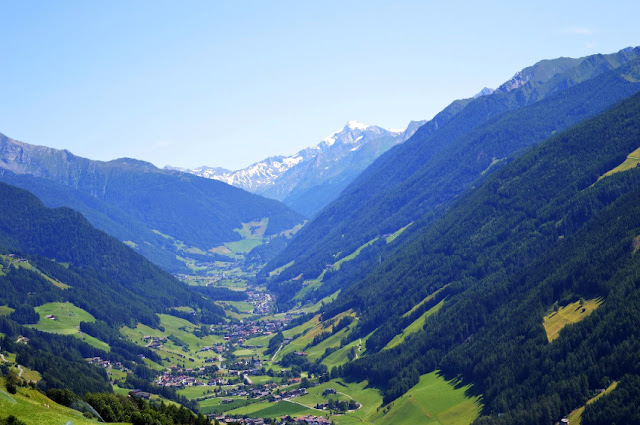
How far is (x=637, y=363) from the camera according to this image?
6437 inches

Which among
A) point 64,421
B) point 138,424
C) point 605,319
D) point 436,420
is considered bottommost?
point 436,420

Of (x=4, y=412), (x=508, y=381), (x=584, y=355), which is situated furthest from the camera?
(x=508, y=381)

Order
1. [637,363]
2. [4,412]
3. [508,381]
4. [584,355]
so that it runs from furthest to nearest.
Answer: [508,381] < [584,355] < [637,363] < [4,412]

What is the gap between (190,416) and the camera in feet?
428

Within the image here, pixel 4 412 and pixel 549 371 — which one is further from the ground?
pixel 4 412

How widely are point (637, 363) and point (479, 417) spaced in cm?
4590

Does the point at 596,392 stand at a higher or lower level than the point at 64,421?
lower

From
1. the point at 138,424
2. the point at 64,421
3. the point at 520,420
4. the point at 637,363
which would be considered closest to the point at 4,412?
the point at 64,421

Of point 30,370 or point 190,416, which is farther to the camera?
point 30,370

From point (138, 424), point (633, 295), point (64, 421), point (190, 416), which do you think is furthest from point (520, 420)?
point (64, 421)

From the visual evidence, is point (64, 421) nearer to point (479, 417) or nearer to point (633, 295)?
point (479, 417)

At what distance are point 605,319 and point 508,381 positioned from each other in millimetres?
33029

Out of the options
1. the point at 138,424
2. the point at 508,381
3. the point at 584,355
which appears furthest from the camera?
the point at 508,381

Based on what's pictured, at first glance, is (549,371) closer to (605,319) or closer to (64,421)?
(605,319)
